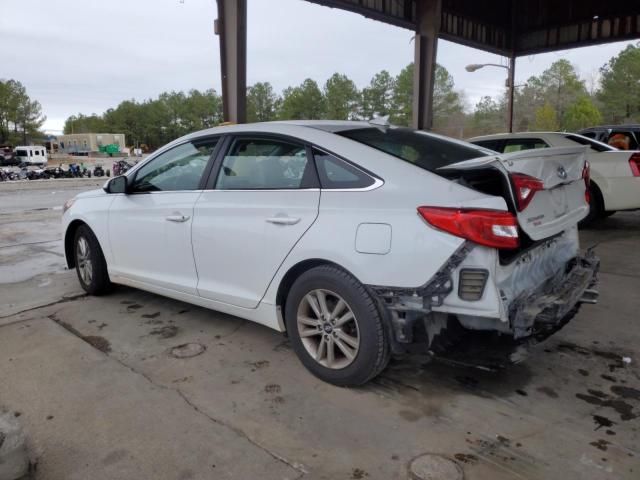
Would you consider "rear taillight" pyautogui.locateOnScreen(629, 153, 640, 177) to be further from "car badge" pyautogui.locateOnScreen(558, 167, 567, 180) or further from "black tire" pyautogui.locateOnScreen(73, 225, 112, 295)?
"black tire" pyautogui.locateOnScreen(73, 225, 112, 295)

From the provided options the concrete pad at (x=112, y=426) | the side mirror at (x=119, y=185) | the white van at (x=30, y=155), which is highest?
the white van at (x=30, y=155)

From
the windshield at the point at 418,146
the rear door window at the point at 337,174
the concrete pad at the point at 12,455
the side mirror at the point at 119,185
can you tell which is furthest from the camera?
the side mirror at the point at 119,185

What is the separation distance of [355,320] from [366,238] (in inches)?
18.6

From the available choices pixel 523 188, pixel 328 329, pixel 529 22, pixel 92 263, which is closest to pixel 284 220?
pixel 328 329

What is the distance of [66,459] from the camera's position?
235 centimetres

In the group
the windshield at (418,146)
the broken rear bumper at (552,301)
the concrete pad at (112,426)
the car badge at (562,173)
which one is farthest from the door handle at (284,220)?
the car badge at (562,173)

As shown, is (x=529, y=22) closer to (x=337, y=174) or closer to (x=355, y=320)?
(x=337, y=174)

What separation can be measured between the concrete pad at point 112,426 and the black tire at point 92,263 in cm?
121

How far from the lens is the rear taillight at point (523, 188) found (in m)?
2.52

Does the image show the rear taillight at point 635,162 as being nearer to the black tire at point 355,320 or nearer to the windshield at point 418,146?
the windshield at point 418,146

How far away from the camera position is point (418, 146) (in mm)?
3225

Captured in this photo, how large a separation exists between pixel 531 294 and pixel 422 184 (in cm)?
84

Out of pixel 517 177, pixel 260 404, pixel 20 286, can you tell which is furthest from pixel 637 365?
pixel 20 286

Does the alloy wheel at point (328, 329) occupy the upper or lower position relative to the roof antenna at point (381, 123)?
lower
